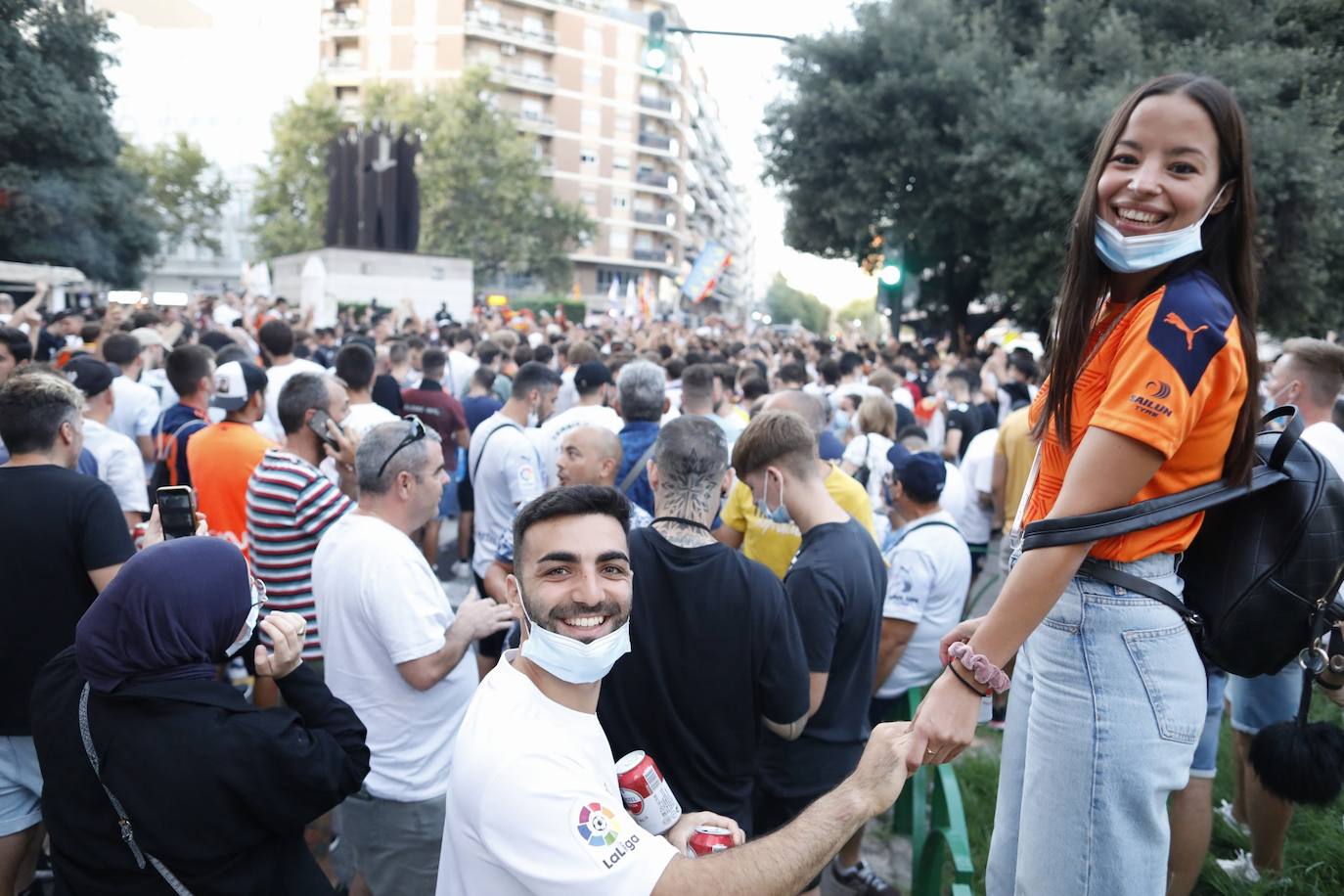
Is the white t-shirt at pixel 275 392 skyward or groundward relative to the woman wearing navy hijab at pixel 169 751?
skyward

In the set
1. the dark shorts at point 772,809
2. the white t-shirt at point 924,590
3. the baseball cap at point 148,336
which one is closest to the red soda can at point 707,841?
the dark shorts at point 772,809

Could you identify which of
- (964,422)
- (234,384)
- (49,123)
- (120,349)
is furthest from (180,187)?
(234,384)

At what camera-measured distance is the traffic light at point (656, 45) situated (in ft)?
38.0

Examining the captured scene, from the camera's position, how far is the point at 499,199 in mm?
52188

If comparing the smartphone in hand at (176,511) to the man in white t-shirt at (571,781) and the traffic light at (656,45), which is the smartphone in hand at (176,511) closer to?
the man in white t-shirt at (571,781)

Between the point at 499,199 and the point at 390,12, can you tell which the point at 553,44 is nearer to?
the point at 390,12

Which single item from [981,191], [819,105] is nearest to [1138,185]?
[981,191]

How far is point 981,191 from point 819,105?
335 cm

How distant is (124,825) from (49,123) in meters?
6.35

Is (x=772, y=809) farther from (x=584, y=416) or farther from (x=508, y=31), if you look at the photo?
(x=508, y=31)

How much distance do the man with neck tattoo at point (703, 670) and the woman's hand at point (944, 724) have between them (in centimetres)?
116

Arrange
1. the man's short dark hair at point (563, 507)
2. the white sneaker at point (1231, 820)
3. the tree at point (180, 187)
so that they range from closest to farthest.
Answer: the man's short dark hair at point (563, 507)
the white sneaker at point (1231, 820)
the tree at point (180, 187)

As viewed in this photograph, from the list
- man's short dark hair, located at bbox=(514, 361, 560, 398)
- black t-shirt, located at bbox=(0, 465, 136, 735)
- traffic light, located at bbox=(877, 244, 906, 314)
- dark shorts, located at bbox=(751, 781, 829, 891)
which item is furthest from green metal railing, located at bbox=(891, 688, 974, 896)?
traffic light, located at bbox=(877, 244, 906, 314)

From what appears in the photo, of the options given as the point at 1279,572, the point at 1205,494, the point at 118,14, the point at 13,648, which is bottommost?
the point at 13,648
